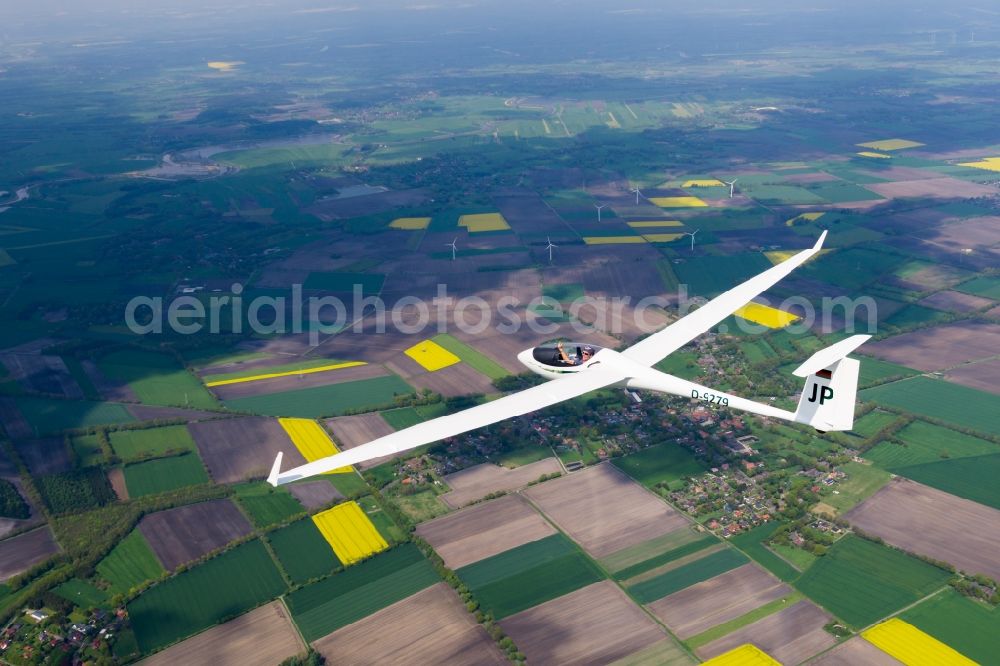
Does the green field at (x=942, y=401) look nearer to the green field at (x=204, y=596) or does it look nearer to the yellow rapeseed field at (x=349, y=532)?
the yellow rapeseed field at (x=349, y=532)

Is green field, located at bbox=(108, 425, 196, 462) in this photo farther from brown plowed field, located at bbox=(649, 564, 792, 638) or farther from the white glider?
brown plowed field, located at bbox=(649, 564, 792, 638)

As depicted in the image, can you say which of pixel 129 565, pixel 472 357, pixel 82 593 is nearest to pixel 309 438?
pixel 129 565

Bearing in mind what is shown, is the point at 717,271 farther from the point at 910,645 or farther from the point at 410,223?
the point at 910,645

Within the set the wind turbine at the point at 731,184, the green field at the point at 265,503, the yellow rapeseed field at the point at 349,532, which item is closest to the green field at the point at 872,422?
the yellow rapeseed field at the point at 349,532

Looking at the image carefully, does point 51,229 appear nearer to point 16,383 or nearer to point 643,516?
point 16,383

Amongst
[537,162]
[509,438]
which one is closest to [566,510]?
[509,438]
